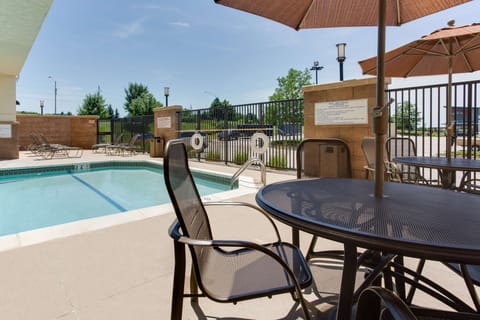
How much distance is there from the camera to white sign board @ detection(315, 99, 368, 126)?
193 inches

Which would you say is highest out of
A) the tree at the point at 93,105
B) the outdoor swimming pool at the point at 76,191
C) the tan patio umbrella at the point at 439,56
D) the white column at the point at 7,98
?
the tree at the point at 93,105

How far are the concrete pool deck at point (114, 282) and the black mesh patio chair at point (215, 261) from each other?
34cm

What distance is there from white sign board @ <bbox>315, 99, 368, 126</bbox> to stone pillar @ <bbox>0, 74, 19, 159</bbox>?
10137 mm

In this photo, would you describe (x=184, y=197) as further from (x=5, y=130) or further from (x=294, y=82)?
(x=294, y=82)

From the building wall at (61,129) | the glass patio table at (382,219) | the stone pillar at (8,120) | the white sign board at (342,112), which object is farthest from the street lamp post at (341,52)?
the building wall at (61,129)

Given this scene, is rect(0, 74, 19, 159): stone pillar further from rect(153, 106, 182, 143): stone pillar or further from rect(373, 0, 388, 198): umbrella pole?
rect(373, 0, 388, 198): umbrella pole

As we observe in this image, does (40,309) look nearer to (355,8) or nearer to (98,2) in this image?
(355,8)

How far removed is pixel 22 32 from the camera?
6113mm

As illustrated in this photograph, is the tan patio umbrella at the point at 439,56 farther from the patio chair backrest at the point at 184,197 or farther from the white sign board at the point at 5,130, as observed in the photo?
the white sign board at the point at 5,130

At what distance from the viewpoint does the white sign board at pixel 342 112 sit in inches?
193

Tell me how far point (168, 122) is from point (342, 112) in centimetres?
672

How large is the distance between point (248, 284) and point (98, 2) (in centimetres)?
1431

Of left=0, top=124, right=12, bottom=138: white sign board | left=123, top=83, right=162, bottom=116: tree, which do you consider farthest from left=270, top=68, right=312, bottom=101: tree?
left=123, top=83, right=162, bottom=116: tree

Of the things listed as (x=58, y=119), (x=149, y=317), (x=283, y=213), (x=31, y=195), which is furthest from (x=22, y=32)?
(x=58, y=119)
